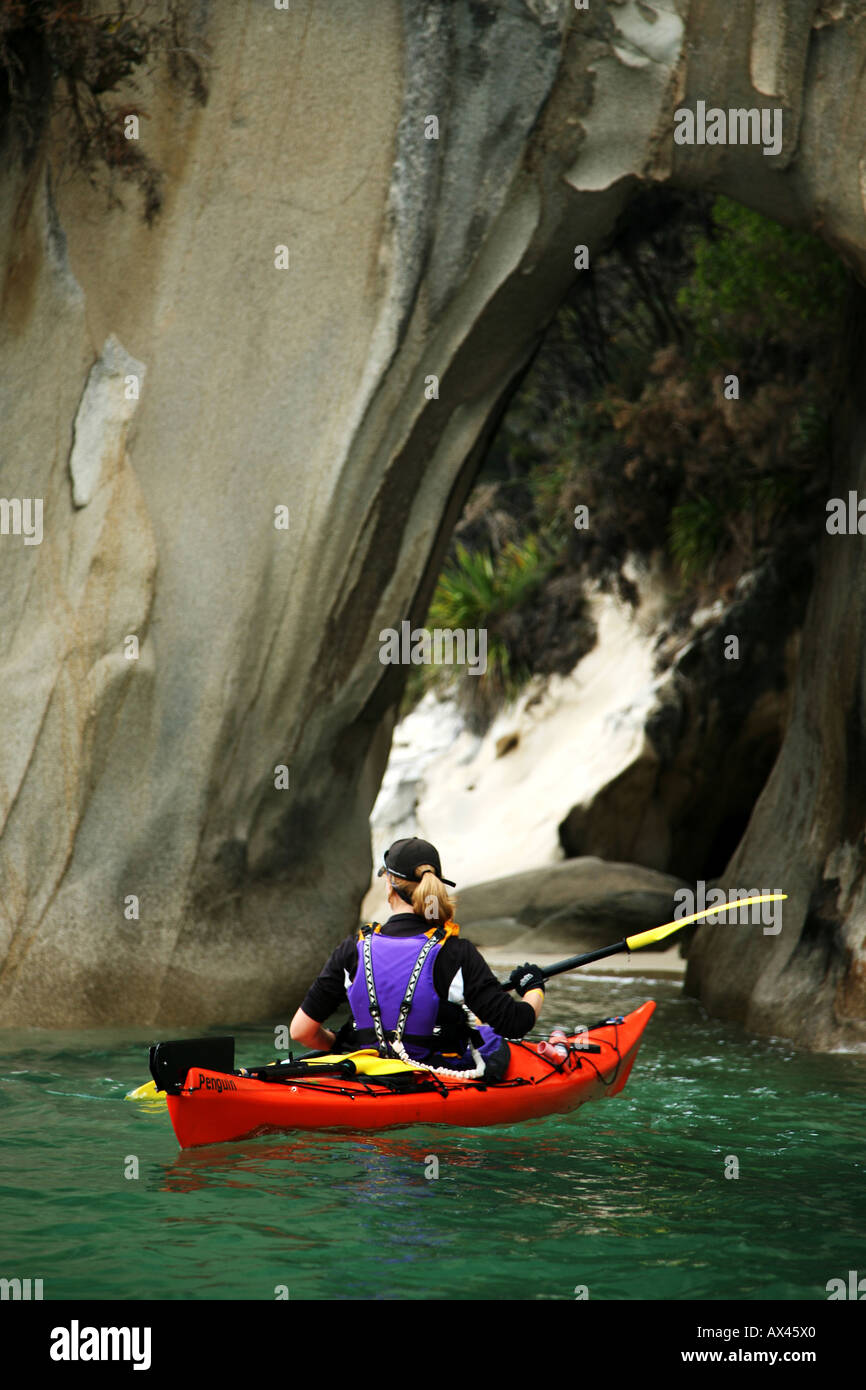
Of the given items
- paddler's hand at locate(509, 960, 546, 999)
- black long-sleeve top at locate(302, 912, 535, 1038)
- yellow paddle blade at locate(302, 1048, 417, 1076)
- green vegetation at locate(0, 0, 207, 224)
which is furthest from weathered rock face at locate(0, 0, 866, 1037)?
black long-sleeve top at locate(302, 912, 535, 1038)

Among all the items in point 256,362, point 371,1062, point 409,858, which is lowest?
point 371,1062

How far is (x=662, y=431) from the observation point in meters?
16.1

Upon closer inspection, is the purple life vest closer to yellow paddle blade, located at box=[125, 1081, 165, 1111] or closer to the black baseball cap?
the black baseball cap

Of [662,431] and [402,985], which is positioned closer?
[402,985]

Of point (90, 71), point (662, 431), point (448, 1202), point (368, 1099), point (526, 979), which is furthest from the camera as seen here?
point (662, 431)

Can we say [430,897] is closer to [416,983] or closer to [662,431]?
[416,983]

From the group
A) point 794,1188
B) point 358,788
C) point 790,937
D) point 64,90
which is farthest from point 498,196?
point 794,1188

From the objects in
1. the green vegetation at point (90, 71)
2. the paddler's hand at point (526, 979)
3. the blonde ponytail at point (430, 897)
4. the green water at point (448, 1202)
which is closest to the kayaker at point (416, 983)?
the blonde ponytail at point (430, 897)

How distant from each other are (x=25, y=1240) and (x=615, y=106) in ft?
26.3

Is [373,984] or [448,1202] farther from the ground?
Answer: [373,984]

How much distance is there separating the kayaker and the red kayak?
0.16 metres

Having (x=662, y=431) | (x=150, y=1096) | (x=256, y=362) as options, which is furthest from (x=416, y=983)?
(x=662, y=431)

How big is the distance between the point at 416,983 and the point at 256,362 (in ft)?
16.9

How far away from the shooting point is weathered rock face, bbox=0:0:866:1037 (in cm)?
937
